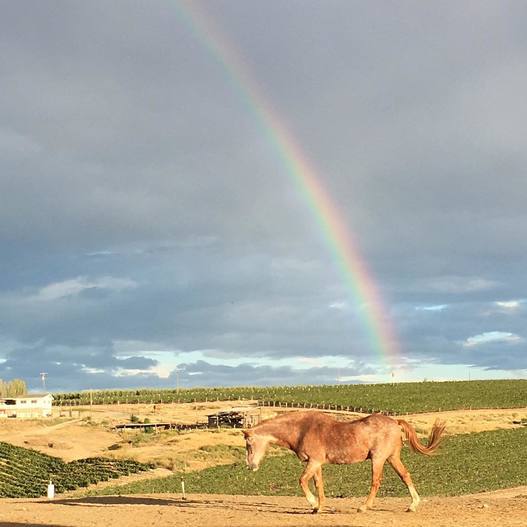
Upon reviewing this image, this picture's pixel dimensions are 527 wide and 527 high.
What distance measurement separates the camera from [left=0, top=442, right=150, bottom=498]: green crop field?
2119 inches

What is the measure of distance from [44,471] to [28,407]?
62.3 meters

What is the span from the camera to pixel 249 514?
1988 cm

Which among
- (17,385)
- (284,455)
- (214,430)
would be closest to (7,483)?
(284,455)

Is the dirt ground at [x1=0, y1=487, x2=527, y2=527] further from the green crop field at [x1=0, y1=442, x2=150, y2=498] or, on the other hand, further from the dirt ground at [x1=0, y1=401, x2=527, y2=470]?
the dirt ground at [x1=0, y1=401, x2=527, y2=470]

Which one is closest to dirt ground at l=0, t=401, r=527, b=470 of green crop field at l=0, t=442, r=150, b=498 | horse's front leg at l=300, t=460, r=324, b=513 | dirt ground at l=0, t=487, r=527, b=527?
green crop field at l=0, t=442, r=150, b=498

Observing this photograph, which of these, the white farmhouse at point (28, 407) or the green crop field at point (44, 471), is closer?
the green crop field at point (44, 471)

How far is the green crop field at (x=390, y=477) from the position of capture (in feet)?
125

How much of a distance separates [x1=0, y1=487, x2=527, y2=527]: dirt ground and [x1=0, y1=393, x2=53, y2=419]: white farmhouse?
102 metres

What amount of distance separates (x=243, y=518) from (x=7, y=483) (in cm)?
4340

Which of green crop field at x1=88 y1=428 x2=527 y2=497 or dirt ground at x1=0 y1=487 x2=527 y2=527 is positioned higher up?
dirt ground at x1=0 y1=487 x2=527 y2=527

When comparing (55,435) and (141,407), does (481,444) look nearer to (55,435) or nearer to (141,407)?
(55,435)

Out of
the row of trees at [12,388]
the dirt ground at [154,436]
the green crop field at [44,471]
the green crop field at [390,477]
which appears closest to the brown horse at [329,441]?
the green crop field at [390,477]

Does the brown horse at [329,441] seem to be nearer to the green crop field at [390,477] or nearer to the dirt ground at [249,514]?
the dirt ground at [249,514]

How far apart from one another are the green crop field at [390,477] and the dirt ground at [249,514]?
12422 mm
